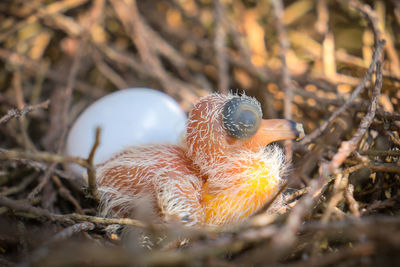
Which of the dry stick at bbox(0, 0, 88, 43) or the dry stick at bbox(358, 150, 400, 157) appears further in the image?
the dry stick at bbox(0, 0, 88, 43)

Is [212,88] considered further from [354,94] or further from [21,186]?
[21,186]

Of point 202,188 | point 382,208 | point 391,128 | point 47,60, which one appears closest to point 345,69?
point 391,128

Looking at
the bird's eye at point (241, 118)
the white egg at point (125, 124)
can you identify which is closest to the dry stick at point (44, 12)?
the white egg at point (125, 124)

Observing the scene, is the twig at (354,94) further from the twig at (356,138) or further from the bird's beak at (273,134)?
the bird's beak at (273,134)

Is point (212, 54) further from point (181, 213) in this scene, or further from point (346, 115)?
point (181, 213)

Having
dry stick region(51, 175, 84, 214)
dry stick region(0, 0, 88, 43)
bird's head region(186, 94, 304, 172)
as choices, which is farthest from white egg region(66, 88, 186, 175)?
dry stick region(0, 0, 88, 43)

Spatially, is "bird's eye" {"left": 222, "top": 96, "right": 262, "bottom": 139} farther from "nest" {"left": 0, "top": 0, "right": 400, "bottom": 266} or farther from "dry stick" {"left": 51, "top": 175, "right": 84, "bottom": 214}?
"dry stick" {"left": 51, "top": 175, "right": 84, "bottom": 214}

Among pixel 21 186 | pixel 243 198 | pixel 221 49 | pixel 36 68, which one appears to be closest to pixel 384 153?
pixel 243 198
